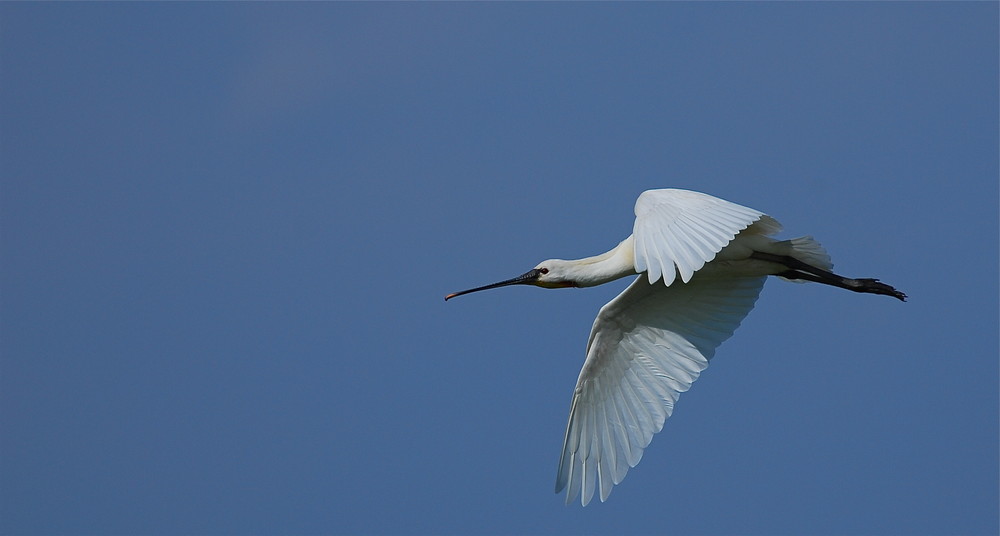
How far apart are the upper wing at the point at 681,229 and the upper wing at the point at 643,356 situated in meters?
2.51

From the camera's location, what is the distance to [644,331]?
14289mm

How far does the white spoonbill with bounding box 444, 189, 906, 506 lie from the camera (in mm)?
13422

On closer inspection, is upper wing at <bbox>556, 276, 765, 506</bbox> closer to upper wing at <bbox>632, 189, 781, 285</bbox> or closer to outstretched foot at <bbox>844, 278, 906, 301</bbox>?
outstretched foot at <bbox>844, 278, 906, 301</bbox>

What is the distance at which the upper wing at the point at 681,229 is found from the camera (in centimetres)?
1043

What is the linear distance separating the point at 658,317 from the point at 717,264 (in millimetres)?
1129

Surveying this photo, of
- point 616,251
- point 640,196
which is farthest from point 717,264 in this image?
point 640,196

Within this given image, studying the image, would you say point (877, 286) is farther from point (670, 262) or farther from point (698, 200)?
point (670, 262)

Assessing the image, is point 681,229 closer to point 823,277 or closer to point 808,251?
point 808,251

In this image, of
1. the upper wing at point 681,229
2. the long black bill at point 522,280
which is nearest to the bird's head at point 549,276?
the long black bill at point 522,280

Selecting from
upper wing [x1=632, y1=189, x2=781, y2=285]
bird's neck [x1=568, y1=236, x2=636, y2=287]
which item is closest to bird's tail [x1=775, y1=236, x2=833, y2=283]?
bird's neck [x1=568, y1=236, x2=636, y2=287]

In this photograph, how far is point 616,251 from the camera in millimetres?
13500

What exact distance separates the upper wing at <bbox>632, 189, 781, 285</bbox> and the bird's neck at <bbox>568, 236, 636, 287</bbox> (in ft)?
4.89

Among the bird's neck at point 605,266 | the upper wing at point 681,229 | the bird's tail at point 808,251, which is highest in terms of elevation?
the bird's neck at point 605,266

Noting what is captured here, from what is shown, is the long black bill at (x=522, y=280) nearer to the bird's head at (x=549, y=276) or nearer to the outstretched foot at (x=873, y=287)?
the bird's head at (x=549, y=276)
